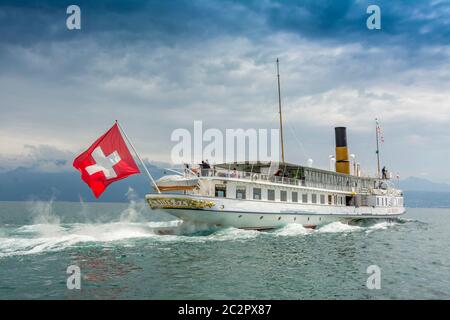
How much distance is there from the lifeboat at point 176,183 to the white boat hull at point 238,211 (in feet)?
4.31

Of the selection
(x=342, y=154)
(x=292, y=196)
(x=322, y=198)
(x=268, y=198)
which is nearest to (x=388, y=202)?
(x=342, y=154)

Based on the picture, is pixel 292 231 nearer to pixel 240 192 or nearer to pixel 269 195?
pixel 269 195

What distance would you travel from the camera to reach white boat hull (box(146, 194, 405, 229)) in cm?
3041

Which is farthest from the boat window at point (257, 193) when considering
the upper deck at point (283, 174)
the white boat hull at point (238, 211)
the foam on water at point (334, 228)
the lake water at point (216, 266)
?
the foam on water at point (334, 228)

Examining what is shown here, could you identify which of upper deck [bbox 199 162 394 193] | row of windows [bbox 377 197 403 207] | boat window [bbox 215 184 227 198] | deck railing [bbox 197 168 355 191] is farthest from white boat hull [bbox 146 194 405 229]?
row of windows [bbox 377 197 403 207]

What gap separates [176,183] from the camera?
3139cm

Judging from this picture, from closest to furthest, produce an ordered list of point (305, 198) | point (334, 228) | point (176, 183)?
point (176, 183), point (305, 198), point (334, 228)

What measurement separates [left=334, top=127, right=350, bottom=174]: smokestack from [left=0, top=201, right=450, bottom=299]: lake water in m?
19.1

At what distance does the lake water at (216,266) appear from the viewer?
16.1m

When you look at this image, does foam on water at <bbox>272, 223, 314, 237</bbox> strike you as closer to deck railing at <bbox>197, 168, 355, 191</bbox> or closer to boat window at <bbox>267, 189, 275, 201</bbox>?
boat window at <bbox>267, 189, 275, 201</bbox>

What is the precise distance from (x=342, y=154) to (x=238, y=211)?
24.4 m

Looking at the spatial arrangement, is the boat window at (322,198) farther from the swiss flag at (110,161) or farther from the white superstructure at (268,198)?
the swiss flag at (110,161)

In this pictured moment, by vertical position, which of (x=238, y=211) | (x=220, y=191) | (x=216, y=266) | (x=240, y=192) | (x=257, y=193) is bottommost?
(x=216, y=266)
